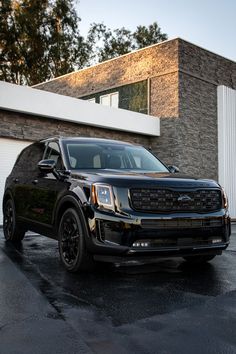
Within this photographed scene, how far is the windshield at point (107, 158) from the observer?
6.06m

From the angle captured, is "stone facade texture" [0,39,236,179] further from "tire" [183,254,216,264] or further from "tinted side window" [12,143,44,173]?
"tire" [183,254,216,264]

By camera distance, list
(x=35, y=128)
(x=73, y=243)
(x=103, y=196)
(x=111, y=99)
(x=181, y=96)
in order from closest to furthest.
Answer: (x=103, y=196) < (x=73, y=243) < (x=35, y=128) < (x=181, y=96) < (x=111, y=99)

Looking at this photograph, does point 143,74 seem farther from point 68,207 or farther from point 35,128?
point 68,207

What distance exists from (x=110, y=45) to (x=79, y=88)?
16579 millimetres

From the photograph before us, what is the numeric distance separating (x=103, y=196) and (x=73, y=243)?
31.5 inches

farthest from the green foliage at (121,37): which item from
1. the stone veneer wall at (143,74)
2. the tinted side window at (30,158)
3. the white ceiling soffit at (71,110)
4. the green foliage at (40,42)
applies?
the tinted side window at (30,158)

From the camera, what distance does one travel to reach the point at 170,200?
498 cm

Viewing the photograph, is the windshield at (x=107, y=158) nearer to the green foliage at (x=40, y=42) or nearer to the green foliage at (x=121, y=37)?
the green foliage at (x=40, y=42)

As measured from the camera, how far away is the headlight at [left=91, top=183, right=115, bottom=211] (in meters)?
4.87

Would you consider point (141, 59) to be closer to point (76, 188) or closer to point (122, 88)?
point (122, 88)

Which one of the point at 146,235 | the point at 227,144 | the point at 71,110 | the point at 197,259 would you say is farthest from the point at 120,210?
the point at 227,144

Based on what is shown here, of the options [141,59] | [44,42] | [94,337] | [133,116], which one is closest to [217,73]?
[141,59]

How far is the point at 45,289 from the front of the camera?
454 centimetres

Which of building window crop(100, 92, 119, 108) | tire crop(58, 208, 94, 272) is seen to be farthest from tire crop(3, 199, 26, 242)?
building window crop(100, 92, 119, 108)
